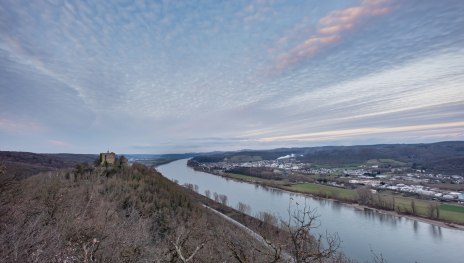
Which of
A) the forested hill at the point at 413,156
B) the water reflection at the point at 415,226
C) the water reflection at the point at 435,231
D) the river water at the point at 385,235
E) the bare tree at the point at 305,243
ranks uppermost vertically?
the bare tree at the point at 305,243

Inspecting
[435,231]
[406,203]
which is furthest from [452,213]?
[435,231]

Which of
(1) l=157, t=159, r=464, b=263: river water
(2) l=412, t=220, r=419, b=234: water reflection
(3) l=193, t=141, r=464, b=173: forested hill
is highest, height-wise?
(3) l=193, t=141, r=464, b=173: forested hill

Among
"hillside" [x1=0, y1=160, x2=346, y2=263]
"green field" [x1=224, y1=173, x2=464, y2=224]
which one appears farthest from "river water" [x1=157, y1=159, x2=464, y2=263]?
"hillside" [x1=0, y1=160, x2=346, y2=263]

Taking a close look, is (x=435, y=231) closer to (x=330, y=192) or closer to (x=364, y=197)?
(x=364, y=197)

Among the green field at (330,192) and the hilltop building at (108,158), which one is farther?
the green field at (330,192)

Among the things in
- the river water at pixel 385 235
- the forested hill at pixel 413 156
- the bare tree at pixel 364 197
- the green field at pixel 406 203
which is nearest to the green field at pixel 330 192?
the green field at pixel 406 203

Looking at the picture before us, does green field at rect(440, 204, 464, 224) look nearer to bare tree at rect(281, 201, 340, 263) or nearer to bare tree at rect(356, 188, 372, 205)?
bare tree at rect(356, 188, 372, 205)

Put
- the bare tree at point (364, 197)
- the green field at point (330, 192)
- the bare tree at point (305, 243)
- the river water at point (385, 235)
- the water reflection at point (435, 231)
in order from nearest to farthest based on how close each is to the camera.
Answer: the bare tree at point (305, 243)
the river water at point (385, 235)
the water reflection at point (435, 231)
the bare tree at point (364, 197)
the green field at point (330, 192)

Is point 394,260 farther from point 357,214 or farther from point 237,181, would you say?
point 237,181

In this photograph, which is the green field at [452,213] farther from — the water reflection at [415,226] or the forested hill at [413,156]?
the forested hill at [413,156]

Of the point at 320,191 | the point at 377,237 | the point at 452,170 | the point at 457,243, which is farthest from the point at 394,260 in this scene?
the point at 452,170

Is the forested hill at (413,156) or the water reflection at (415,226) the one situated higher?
the forested hill at (413,156)
